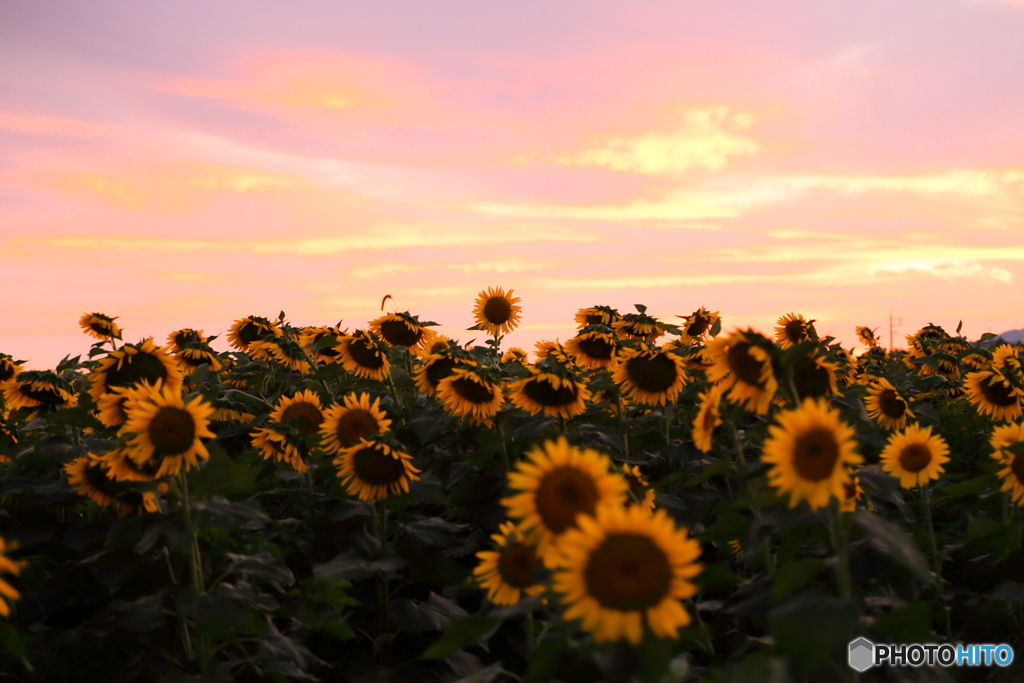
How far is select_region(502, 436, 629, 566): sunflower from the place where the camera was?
2.95 metres

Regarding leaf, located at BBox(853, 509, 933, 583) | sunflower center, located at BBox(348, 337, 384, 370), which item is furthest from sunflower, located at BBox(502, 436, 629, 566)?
sunflower center, located at BBox(348, 337, 384, 370)

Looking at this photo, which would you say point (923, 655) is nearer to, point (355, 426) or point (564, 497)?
point (564, 497)

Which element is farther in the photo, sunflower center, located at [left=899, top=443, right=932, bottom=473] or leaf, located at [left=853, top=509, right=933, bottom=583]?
sunflower center, located at [left=899, top=443, right=932, bottom=473]

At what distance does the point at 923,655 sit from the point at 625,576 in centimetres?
252

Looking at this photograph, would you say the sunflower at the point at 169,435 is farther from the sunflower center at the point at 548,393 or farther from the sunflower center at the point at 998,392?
the sunflower center at the point at 998,392

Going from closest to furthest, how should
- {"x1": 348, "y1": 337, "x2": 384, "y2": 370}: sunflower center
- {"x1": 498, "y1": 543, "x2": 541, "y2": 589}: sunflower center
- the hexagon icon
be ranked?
the hexagon icon < {"x1": 498, "y1": 543, "x2": 541, "y2": 589}: sunflower center < {"x1": 348, "y1": 337, "x2": 384, "y2": 370}: sunflower center

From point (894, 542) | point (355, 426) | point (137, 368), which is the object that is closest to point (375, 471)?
point (355, 426)

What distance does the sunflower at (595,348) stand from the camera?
7820mm

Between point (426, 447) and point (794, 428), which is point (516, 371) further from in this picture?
point (794, 428)

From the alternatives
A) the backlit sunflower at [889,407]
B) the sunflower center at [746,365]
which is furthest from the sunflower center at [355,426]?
the backlit sunflower at [889,407]

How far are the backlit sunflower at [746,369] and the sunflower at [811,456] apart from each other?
0.35 metres

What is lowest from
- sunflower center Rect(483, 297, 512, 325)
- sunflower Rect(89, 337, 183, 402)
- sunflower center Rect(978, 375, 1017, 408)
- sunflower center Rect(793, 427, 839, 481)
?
sunflower center Rect(978, 375, 1017, 408)

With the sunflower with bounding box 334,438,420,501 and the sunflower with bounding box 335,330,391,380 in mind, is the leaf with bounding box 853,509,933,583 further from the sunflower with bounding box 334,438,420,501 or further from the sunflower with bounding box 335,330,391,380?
the sunflower with bounding box 335,330,391,380

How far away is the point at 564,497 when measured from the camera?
299 cm
